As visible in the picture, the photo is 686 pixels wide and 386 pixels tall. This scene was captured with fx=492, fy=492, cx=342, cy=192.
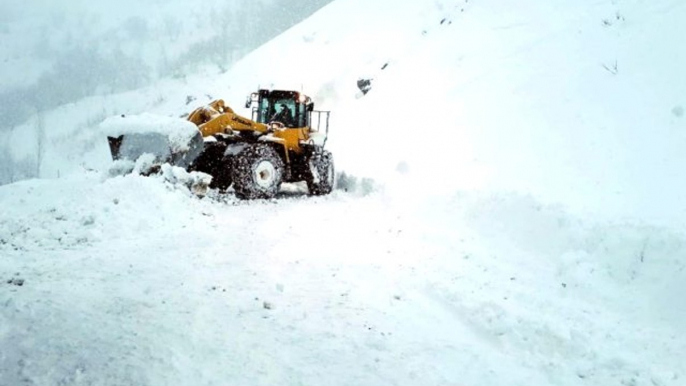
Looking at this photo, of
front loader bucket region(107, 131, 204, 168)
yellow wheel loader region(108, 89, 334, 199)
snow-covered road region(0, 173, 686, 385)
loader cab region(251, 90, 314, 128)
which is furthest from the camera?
loader cab region(251, 90, 314, 128)

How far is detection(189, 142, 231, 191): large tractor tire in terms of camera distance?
457 inches

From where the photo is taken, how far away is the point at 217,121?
39.3 ft

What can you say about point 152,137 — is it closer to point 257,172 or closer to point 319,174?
point 257,172

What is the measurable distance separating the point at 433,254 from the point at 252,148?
5.80 meters

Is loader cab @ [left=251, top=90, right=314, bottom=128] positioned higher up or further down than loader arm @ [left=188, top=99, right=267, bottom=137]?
higher up

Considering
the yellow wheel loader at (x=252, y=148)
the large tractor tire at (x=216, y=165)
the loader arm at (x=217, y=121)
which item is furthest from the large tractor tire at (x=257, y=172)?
the loader arm at (x=217, y=121)

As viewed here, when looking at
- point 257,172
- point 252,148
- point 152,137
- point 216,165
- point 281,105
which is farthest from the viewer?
point 281,105

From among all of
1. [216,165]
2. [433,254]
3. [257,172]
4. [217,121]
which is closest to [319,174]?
[257,172]

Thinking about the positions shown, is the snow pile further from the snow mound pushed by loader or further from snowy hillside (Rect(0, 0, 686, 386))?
snowy hillside (Rect(0, 0, 686, 386))

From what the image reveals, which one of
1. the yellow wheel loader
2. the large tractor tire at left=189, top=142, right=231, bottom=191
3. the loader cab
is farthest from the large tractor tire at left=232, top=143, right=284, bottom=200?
the loader cab

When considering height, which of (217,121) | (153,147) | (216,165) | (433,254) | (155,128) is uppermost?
(217,121)

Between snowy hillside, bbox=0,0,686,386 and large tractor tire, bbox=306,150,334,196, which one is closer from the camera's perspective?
snowy hillside, bbox=0,0,686,386

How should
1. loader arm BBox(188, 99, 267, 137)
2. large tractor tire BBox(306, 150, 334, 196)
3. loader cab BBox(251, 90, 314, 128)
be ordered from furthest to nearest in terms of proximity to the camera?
loader cab BBox(251, 90, 314, 128) → large tractor tire BBox(306, 150, 334, 196) → loader arm BBox(188, 99, 267, 137)

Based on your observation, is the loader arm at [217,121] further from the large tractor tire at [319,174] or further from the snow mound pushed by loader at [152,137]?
the large tractor tire at [319,174]
